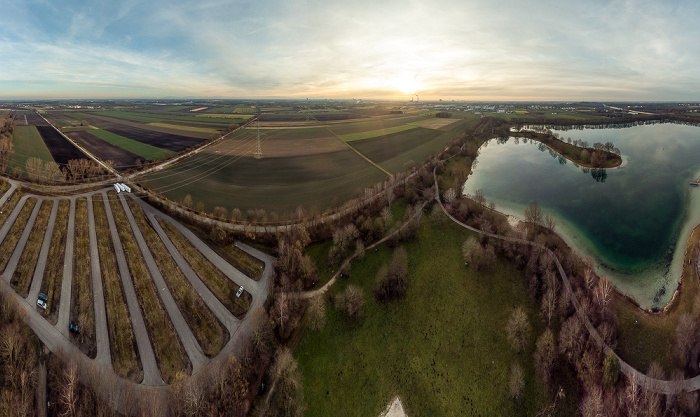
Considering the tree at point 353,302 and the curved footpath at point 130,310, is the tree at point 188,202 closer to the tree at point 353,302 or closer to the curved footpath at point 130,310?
the curved footpath at point 130,310

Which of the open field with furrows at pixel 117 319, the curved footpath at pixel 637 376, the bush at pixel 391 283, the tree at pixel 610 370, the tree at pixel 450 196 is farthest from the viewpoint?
the tree at pixel 450 196

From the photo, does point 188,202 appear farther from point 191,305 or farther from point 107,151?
point 107,151

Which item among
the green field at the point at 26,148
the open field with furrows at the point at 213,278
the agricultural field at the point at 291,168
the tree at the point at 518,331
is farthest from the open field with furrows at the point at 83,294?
the green field at the point at 26,148

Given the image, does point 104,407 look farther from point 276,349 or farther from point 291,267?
point 291,267

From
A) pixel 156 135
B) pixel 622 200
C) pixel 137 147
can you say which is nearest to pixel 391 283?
pixel 622 200

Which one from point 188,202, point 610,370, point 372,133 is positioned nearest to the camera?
point 610,370

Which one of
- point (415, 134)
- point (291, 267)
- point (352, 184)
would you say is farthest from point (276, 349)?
point (415, 134)
